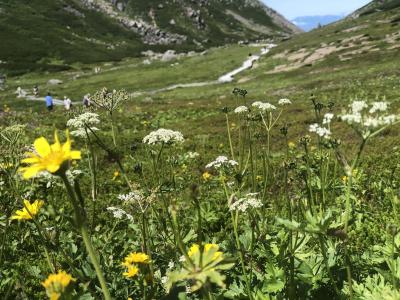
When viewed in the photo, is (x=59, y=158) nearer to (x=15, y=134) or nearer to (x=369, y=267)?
(x=15, y=134)

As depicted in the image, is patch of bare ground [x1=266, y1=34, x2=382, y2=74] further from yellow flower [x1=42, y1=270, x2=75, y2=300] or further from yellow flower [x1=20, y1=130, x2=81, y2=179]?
yellow flower [x1=42, y1=270, x2=75, y2=300]

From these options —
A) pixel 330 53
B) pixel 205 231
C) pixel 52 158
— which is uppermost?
pixel 52 158

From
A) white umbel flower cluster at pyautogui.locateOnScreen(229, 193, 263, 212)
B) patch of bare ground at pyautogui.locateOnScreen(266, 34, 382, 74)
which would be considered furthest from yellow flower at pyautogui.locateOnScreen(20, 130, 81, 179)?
patch of bare ground at pyautogui.locateOnScreen(266, 34, 382, 74)

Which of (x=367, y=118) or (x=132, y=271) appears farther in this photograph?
(x=132, y=271)

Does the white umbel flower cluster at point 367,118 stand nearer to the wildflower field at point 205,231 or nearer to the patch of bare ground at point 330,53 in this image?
the wildflower field at point 205,231

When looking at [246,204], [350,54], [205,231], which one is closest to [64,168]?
[246,204]

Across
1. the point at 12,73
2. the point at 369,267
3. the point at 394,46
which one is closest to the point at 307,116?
the point at 369,267

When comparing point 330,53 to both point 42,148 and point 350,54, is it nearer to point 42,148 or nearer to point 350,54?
point 350,54

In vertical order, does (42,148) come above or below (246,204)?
above

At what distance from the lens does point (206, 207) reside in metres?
9.00

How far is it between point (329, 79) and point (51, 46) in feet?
406

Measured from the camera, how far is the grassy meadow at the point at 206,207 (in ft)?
10.7

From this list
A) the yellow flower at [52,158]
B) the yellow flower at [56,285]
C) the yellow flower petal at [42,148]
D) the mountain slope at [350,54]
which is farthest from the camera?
the mountain slope at [350,54]

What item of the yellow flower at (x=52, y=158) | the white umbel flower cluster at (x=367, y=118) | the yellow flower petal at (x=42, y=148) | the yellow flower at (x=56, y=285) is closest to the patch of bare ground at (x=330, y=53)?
the white umbel flower cluster at (x=367, y=118)
